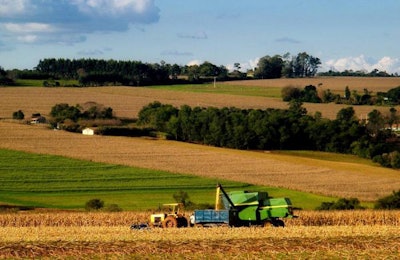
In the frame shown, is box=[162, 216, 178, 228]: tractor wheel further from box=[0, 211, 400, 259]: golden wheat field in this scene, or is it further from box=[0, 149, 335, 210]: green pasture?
box=[0, 149, 335, 210]: green pasture

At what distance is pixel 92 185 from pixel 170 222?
2988 centimetres

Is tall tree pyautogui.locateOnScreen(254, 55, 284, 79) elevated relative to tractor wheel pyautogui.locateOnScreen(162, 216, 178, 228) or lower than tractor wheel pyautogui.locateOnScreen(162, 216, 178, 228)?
elevated

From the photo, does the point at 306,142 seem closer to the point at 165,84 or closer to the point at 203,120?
the point at 203,120

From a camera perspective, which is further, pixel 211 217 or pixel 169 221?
pixel 169 221

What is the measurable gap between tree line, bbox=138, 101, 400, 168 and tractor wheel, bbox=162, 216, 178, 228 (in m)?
51.6

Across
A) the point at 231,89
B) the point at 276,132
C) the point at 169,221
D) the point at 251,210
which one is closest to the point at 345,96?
the point at 231,89

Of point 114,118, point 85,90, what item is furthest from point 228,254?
point 85,90

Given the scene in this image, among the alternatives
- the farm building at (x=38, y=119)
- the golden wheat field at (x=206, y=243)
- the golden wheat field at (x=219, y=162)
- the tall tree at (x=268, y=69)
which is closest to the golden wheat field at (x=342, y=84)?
the tall tree at (x=268, y=69)

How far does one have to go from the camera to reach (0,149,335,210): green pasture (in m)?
51.6

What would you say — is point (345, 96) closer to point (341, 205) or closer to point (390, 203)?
point (390, 203)

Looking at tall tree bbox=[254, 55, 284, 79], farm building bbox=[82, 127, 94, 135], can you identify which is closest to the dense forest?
tall tree bbox=[254, 55, 284, 79]

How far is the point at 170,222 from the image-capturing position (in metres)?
28.5

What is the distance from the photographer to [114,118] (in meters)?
98.4

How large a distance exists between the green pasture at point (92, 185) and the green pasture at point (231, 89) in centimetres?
7627
